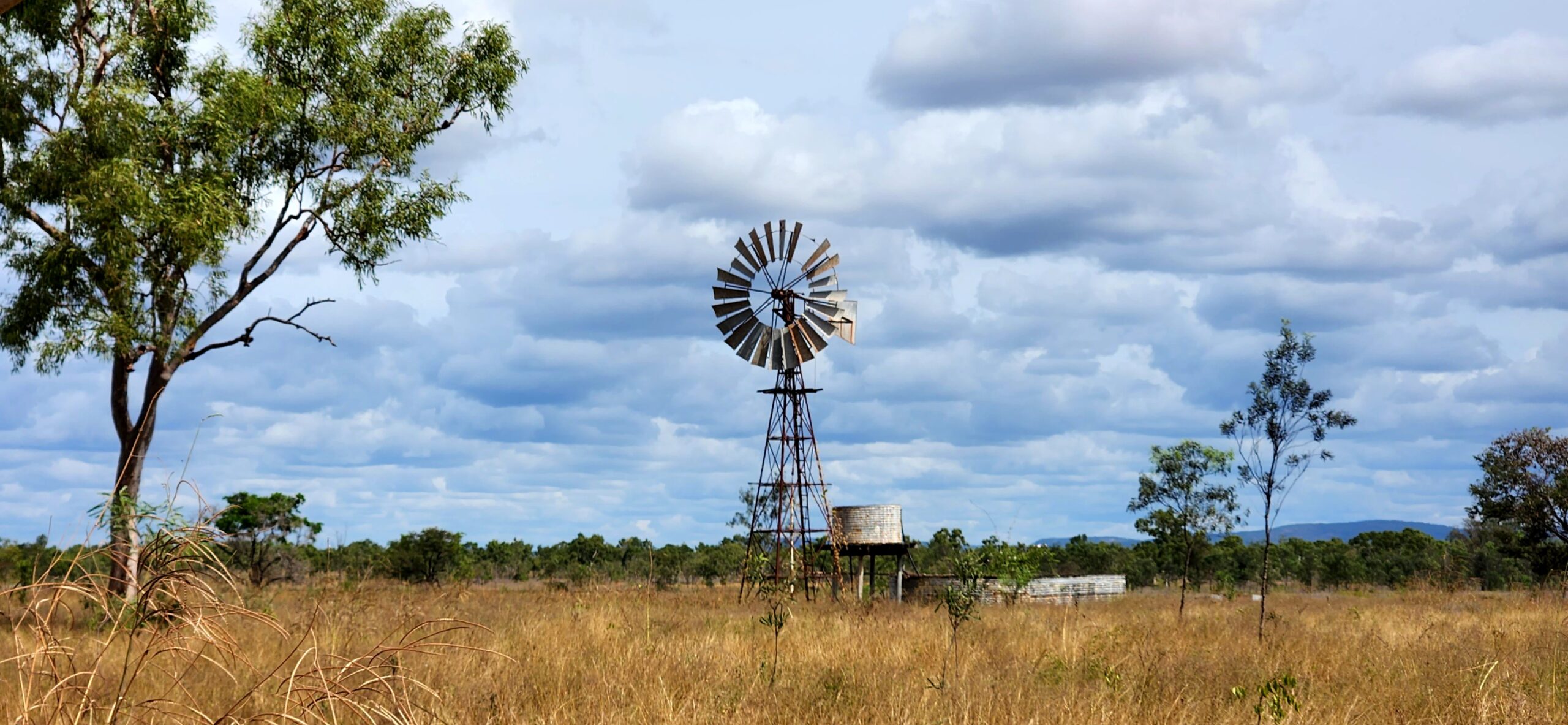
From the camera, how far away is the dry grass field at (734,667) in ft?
17.6

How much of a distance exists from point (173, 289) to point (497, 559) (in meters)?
35.3

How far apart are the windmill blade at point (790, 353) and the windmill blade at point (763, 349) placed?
0.48m

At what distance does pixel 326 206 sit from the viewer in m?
26.4

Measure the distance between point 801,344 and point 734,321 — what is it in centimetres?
245

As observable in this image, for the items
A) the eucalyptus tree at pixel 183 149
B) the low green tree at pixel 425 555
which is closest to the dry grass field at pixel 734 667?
the eucalyptus tree at pixel 183 149

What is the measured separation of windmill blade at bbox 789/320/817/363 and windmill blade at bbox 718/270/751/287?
7.40 feet

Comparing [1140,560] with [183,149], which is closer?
[183,149]

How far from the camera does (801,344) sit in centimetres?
3294

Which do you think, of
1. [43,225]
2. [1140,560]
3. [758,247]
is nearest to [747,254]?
[758,247]

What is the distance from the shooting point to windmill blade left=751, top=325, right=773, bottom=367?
33062 millimetres

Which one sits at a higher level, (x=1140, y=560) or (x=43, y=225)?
(x=43, y=225)

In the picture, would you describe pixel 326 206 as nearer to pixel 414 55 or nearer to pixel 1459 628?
pixel 414 55

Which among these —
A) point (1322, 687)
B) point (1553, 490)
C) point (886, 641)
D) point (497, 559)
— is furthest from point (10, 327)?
point (1553, 490)

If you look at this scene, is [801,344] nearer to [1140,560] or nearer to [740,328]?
[740,328]
